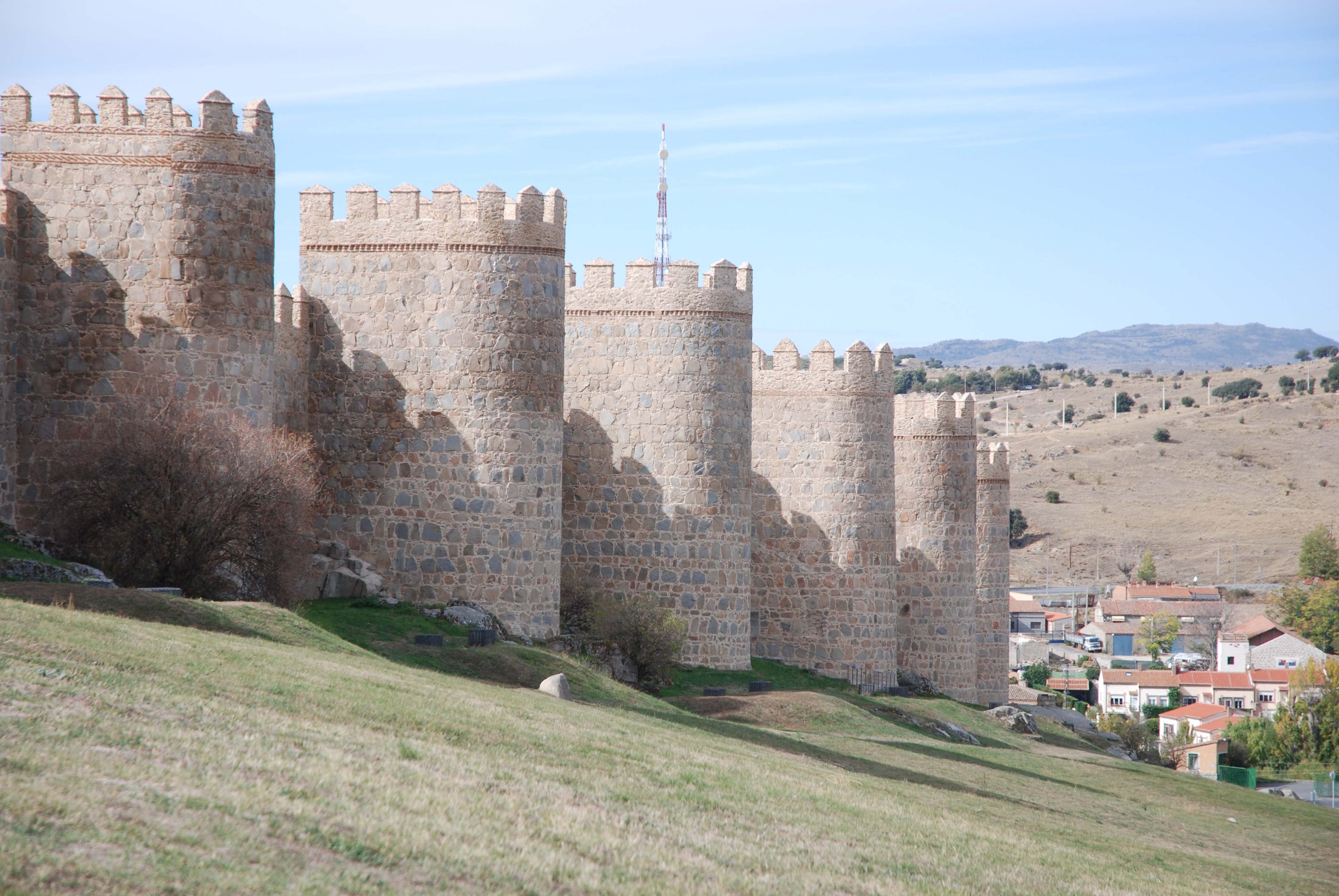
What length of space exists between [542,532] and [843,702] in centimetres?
605

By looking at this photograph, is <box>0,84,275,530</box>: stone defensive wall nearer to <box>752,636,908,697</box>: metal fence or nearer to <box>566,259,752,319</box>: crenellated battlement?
<box>566,259,752,319</box>: crenellated battlement

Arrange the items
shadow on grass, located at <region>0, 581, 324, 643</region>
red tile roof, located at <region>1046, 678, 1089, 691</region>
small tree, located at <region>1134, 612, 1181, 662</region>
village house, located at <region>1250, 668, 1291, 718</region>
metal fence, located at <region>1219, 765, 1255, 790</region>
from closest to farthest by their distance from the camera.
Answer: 1. shadow on grass, located at <region>0, 581, 324, 643</region>
2. metal fence, located at <region>1219, 765, 1255, 790</region>
3. village house, located at <region>1250, 668, 1291, 718</region>
4. red tile roof, located at <region>1046, 678, 1089, 691</region>
5. small tree, located at <region>1134, 612, 1181, 662</region>

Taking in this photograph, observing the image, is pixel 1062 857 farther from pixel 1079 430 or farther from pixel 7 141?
pixel 1079 430

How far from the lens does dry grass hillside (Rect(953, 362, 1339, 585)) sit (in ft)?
301

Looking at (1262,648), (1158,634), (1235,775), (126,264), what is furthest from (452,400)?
(1158,634)

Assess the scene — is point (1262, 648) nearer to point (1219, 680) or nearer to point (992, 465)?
point (1219, 680)

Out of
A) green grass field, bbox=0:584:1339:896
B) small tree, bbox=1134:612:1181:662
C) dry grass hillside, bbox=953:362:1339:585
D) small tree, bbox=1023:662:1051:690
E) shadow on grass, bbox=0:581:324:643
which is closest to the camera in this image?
green grass field, bbox=0:584:1339:896

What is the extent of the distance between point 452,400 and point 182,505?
5725 millimetres

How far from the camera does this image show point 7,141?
64.5 feet

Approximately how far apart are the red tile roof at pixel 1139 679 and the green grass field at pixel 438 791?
47238 mm

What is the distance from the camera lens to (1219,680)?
218ft

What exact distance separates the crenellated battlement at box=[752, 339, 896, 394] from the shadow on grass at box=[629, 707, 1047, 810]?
1289cm

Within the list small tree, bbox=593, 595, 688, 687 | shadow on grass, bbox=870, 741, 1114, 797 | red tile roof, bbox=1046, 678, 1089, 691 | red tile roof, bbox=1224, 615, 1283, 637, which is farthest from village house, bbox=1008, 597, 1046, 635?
small tree, bbox=593, 595, 688, 687

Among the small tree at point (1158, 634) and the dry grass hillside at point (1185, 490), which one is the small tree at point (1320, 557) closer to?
the dry grass hillside at point (1185, 490)
